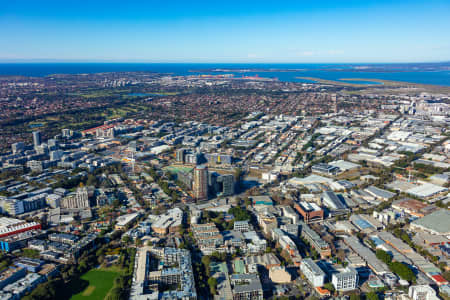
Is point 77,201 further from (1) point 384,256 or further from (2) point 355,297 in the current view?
(1) point 384,256

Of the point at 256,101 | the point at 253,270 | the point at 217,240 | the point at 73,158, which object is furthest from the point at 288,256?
the point at 256,101

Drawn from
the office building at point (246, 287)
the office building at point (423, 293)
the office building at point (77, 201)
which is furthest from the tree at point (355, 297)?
the office building at point (77, 201)

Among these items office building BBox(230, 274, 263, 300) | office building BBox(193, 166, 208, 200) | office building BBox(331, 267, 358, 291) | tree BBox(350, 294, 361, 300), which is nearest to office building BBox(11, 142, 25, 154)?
office building BBox(193, 166, 208, 200)

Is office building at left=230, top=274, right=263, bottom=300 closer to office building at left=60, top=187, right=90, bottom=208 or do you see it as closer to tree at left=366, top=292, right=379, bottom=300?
tree at left=366, top=292, right=379, bottom=300

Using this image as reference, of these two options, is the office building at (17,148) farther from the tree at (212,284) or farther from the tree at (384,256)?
the tree at (384,256)

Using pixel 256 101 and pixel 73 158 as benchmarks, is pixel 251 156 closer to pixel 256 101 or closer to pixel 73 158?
pixel 73 158

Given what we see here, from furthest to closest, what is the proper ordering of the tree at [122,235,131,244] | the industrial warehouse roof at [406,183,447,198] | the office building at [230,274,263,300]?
the industrial warehouse roof at [406,183,447,198] < the tree at [122,235,131,244] < the office building at [230,274,263,300]
